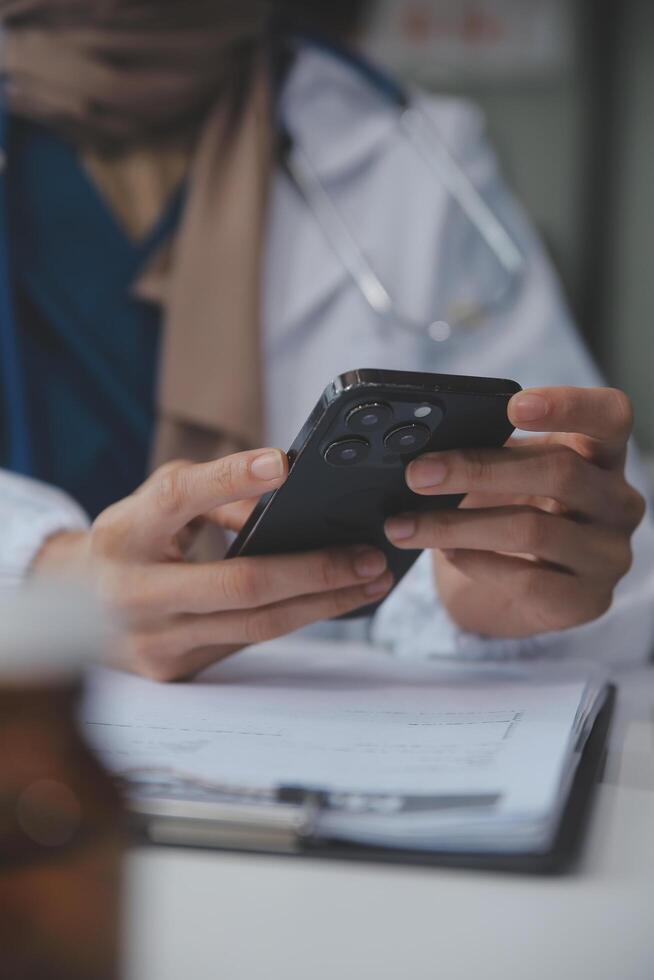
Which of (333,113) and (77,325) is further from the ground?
(333,113)

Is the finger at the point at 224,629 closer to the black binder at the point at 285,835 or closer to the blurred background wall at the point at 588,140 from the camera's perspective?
the black binder at the point at 285,835

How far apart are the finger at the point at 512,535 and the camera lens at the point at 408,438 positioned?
6 cm

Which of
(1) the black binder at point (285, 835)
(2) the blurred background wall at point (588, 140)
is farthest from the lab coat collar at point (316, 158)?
(2) the blurred background wall at point (588, 140)

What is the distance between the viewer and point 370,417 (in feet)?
1.32

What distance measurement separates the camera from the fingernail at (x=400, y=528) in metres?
0.48

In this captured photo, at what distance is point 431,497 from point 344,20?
1.54m

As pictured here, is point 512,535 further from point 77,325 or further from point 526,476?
point 77,325

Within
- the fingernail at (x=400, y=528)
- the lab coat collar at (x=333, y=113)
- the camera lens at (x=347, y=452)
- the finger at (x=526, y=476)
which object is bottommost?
the fingernail at (x=400, y=528)

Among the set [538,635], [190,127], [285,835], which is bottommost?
[538,635]

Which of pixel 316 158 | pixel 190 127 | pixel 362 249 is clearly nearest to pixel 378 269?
pixel 362 249

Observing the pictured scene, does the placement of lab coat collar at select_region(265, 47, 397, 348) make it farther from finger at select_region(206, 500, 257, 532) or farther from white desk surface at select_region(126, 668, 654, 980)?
white desk surface at select_region(126, 668, 654, 980)

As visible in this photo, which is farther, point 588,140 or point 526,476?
point 588,140

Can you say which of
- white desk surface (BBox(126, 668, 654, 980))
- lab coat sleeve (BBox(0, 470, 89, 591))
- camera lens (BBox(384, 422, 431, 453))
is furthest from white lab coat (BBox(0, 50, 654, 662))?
white desk surface (BBox(126, 668, 654, 980))

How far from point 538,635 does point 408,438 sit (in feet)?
0.81
